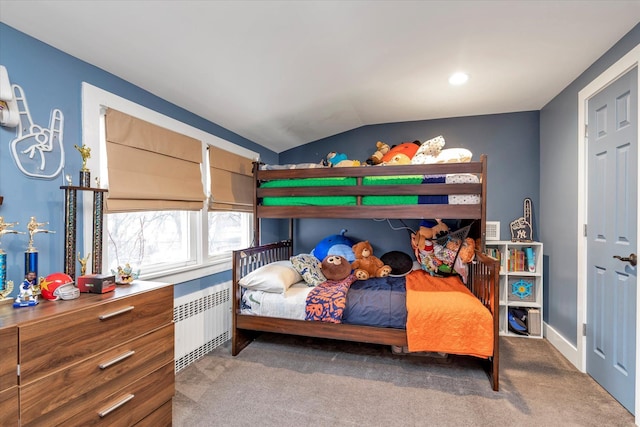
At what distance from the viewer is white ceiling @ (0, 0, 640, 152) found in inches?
58.7

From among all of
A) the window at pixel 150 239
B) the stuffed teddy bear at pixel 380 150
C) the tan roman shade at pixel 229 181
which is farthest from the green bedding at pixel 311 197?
the stuffed teddy bear at pixel 380 150

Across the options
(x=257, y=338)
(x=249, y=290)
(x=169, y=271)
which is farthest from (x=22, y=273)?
(x=257, y=338)

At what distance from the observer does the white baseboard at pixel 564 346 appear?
2.40 meters

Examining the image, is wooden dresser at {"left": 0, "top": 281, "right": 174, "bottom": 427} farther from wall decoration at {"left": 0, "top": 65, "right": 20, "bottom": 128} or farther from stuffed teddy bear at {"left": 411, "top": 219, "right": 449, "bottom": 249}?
stuffed teddy bear at {"left": 411, "top": 219, "right": 449, "bottom": 249}

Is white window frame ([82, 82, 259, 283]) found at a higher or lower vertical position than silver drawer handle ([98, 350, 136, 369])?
higher

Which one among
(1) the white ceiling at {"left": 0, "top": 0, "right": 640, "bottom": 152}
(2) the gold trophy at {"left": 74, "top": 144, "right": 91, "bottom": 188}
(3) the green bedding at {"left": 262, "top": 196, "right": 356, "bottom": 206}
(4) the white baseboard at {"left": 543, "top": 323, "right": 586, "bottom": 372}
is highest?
(1) the white ceiling at {"left": 0, "top": 0, "right": 640, "bottom": 152}

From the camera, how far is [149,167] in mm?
2133

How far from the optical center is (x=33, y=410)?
1.07 m

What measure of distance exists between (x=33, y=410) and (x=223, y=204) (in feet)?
6.62

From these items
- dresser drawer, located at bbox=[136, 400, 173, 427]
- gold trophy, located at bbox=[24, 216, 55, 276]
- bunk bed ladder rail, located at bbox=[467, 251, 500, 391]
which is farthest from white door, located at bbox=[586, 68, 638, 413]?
gold trophy, located at bbox=[24, 216, 55, 276]

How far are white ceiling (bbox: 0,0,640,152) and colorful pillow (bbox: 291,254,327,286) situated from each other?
54.6 inches

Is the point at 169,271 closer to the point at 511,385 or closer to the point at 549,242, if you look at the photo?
the point at 511,385

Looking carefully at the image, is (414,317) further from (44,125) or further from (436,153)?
(44,125)

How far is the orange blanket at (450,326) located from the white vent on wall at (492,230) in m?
1.31
